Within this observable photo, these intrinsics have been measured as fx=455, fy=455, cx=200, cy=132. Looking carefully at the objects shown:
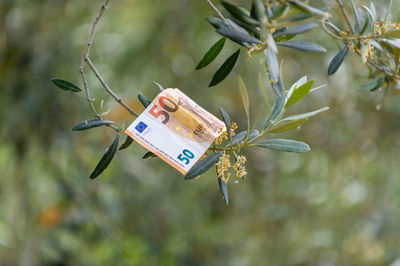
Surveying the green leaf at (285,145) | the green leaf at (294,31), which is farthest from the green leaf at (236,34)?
the green leaf at (285,145)

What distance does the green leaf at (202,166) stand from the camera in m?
0.59

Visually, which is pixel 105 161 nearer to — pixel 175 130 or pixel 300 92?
pixel 175 130

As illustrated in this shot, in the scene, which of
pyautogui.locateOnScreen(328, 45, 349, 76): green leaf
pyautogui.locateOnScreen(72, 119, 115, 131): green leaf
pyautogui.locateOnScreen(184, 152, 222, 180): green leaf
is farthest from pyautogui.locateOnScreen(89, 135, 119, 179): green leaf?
pyautogui.locateOnScreen(328, 45, 349, 76): green leaf

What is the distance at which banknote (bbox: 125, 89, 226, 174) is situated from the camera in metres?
0.58

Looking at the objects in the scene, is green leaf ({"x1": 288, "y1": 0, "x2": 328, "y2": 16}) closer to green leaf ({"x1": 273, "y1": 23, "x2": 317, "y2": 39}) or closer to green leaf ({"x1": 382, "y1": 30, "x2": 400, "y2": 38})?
green leaf ({"x1": 273, "y1": 23, "x2": 317, "y2": 39})

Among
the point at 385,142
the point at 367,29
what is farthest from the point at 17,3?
the point at 385,142

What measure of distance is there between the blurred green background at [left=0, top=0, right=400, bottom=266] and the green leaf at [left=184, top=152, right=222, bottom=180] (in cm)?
127

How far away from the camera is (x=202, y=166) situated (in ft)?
1.96

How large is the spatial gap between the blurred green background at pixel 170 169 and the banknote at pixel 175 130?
1.26 meters

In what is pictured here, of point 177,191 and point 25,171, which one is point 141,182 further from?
point 25,171

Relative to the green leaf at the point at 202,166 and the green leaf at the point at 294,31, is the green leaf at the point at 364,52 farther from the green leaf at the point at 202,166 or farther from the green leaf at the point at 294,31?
the green leaf at the point at 202,166

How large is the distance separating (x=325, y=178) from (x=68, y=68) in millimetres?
1434

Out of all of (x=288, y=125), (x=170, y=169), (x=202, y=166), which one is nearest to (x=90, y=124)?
(x=202, y=166)

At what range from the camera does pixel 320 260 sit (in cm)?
222
